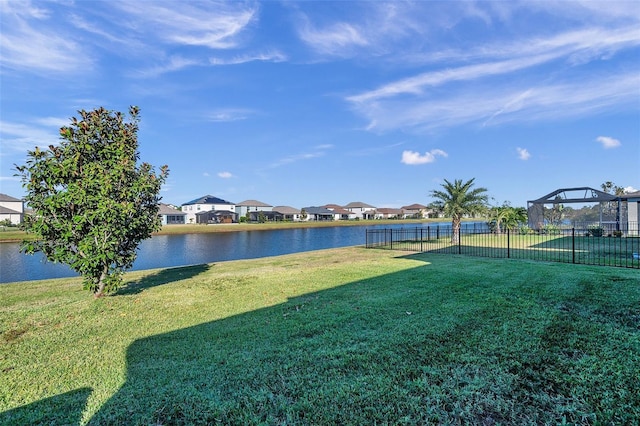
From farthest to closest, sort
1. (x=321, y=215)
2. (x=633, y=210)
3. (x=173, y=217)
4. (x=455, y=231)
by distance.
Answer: (x=321, y=215)
(x=173, y=217)
(x=633, y=210)
(x=455, y=231)

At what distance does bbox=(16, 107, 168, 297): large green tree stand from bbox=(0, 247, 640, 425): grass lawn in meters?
0.96

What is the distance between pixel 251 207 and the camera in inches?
3501

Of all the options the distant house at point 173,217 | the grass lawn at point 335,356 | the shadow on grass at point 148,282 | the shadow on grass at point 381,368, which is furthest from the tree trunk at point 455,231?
the distant house at point 173,217

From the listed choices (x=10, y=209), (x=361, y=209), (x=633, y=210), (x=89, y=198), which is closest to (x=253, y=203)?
(x=361, y=209)

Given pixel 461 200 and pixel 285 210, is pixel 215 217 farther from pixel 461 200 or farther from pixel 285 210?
pixel 461 200

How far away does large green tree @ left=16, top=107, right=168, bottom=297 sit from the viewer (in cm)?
606

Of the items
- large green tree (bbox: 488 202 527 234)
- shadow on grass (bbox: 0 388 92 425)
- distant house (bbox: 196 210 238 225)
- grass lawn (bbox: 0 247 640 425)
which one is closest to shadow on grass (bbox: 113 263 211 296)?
grass lawn (bbox: 0 247 640 425)

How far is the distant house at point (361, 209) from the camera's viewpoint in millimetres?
103938

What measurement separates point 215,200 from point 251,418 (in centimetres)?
A: 8338

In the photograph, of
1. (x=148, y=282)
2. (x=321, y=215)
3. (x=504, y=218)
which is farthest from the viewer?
(x=321, y=215)

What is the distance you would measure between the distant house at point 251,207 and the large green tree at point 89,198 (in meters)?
79.4

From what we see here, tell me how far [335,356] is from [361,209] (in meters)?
104

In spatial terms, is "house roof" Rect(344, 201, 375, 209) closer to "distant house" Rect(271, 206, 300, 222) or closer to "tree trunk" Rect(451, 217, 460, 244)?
"distant house" Rect(271, 206, 300, 222)

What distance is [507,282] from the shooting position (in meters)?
7.05
